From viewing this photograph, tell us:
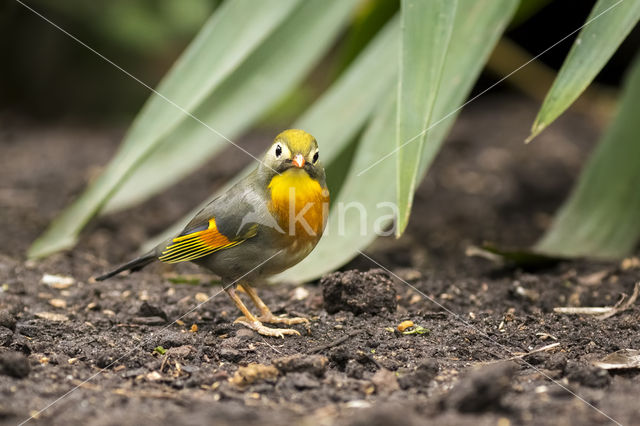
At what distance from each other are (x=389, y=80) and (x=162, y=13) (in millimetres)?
3811

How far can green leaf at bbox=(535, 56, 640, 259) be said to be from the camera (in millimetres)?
4242

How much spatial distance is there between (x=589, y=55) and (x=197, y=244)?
5.96 feet

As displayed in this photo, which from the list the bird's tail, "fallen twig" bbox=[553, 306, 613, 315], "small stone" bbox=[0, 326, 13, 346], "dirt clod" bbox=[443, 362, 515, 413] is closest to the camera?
"dirt clod" bbox=[443, 362, 515, 413]

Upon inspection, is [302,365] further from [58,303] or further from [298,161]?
[58,303]

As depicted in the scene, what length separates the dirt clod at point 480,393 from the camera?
2.33 m

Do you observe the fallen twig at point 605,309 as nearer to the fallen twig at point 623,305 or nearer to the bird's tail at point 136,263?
the fallen twig at point 623,305

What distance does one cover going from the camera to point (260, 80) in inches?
170

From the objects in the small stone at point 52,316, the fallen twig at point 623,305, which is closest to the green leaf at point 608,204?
the fallen twig at point 623,305

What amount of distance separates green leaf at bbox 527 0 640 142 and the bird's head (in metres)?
0.89

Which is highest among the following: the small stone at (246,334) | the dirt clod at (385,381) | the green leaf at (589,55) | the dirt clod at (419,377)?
the green leaf at (589,55)

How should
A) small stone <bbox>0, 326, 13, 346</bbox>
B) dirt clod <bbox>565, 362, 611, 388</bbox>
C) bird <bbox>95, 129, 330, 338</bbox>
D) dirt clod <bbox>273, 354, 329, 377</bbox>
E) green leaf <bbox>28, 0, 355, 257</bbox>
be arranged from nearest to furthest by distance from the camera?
dirt clod <bbox>565, 362, 611, 388</bbox> < dirt clod <bbox>273, 354, 329, 377</bbox> < small stone <bbox>0, 326, 13, 346</bbox> < bird <bbox>95, 129, 330, 338</bbox> < green leaf <bbox>28, 0, 355, 257</bbox>

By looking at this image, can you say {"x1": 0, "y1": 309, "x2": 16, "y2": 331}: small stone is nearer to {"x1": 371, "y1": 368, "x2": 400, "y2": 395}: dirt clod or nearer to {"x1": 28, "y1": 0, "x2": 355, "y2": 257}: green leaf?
{"x1": 28, "y1": 0, "x2": 355, "y2": 257}: green leaf

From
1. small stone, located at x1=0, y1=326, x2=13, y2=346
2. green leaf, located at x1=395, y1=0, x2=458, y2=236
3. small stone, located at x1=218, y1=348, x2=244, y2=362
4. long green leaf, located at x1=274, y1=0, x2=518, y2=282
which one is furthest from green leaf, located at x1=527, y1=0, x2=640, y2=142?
small stone, located at x1=0, y1=326, x2=13, y2=346

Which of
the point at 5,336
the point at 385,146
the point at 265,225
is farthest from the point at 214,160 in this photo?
the point at 5,336
